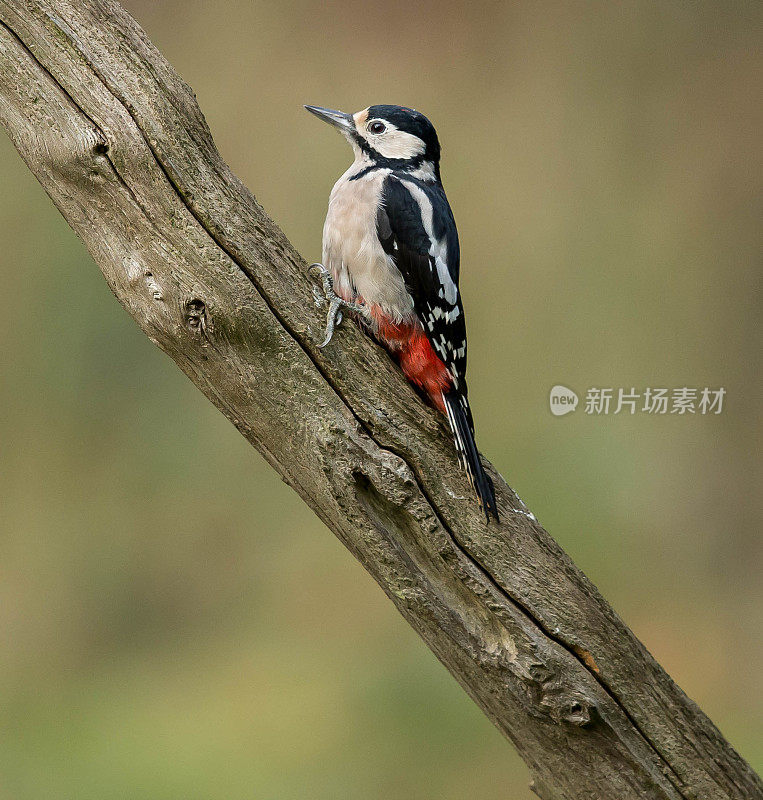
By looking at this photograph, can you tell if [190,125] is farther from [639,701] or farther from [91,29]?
[639,701]

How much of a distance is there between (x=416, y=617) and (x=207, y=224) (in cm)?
79

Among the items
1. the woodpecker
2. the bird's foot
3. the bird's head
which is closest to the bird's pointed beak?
the bird's head

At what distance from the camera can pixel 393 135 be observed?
1852 millimetres

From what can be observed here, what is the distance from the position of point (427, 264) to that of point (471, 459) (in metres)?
0.41

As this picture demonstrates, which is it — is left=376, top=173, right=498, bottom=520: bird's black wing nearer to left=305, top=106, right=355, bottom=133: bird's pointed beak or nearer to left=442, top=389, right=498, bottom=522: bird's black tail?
left=442, top=389, right=498, bottom=522: bird's black tail

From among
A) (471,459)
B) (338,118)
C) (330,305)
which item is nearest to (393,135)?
(338,118)

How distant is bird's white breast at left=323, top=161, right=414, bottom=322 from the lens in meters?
1.63

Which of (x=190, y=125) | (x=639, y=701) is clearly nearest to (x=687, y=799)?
(x=639, y=701)

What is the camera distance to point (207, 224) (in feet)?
4.50
